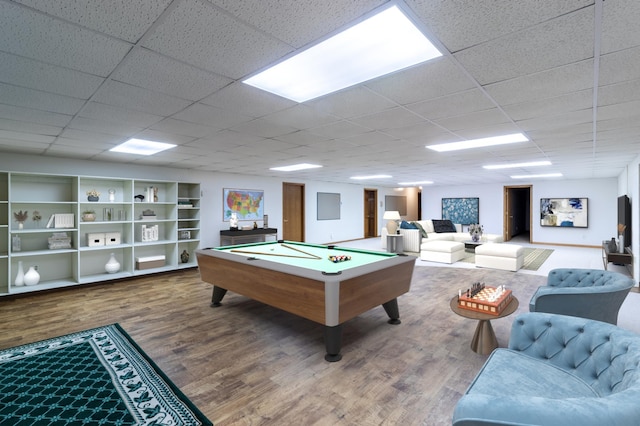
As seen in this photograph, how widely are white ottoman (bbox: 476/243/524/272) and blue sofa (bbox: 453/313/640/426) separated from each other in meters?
4.78

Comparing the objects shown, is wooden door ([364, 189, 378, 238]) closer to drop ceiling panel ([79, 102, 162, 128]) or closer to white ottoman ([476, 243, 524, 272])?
white ottoman ([476, 243, 524, 272])

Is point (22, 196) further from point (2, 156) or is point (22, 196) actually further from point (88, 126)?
point (88, 126)

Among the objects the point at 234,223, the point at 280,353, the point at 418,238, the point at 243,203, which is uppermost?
the point at 243,203

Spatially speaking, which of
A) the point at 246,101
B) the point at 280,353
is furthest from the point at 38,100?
the point at 280,353

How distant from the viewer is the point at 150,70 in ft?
6.32

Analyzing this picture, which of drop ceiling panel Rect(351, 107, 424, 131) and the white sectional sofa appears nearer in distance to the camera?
drop ceiling panel Rect(351, 107, 424, 131)

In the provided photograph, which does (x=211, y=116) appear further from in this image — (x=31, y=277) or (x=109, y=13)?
(x=31, y=277)

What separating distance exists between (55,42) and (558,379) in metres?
3.23

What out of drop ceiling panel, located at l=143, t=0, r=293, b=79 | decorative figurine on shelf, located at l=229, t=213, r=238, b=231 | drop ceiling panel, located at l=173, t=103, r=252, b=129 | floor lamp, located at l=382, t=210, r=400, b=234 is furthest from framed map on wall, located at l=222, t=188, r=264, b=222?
drop ceiling panel, located at l=143, t=0, r=293, b=79

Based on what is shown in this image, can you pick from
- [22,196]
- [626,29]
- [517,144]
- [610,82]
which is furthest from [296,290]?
[22,196]

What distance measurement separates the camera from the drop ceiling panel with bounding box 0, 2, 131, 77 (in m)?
1.38

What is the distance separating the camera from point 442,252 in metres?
7.02

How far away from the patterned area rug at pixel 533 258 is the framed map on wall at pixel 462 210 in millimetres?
2729

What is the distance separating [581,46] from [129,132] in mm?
4038
